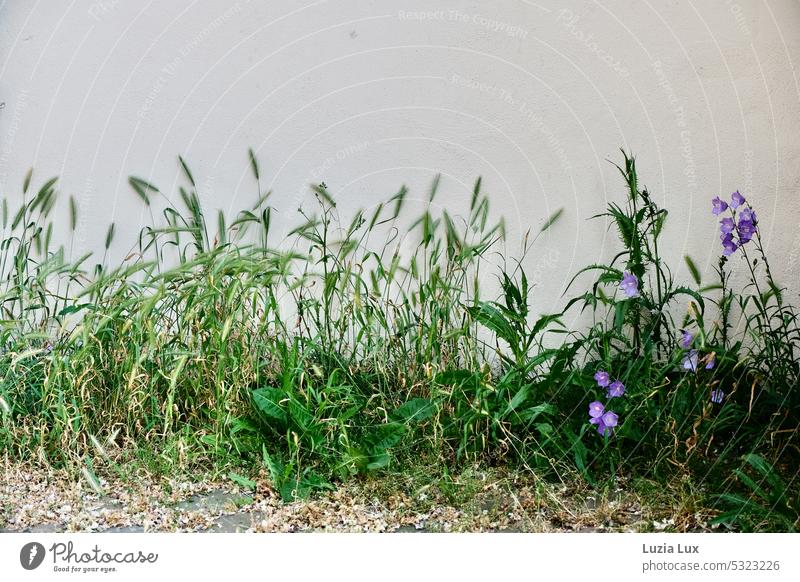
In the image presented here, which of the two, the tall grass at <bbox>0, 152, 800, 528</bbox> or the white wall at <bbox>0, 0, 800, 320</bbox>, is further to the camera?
the white wall at <bbox>0, 0, 800, 320</bbox>

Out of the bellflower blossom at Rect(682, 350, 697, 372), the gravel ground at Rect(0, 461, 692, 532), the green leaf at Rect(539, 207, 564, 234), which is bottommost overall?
the gravel ground at Rect(0, 461, 692, 532)

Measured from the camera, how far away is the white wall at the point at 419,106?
8.50ft

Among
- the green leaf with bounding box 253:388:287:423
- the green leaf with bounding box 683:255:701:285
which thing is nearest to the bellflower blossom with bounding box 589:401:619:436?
the green leaf with bounding box 683:255:701:285

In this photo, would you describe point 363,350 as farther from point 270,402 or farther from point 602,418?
point 602,418

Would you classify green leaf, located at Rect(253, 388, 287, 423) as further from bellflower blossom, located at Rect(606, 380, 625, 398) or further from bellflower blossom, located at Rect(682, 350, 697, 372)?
bellflower blossom, located at Rect(682, 350, 697, 372)

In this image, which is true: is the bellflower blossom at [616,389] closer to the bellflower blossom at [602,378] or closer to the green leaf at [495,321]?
the bellflower blossom at [602,378]

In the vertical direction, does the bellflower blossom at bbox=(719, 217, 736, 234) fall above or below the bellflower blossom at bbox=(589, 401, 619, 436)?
above

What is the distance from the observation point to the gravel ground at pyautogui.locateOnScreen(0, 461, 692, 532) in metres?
2.05

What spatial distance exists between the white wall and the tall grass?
7cm

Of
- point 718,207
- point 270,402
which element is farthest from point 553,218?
point 270,402

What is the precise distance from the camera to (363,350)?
251 cm

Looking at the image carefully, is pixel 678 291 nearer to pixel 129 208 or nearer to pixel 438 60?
pixel 438 60
